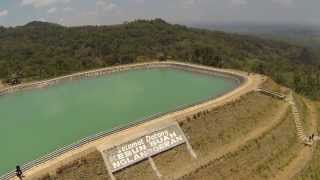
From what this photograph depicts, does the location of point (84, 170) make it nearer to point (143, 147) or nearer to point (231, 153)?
point (143, 147)

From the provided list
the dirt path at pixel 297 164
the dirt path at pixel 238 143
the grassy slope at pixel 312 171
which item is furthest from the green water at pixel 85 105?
the grassy slope at pixel 312 171

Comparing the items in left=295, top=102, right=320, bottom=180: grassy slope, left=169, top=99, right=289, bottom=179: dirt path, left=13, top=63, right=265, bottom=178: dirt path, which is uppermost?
left=13, top=63, right=265, bottom=178: dirt path

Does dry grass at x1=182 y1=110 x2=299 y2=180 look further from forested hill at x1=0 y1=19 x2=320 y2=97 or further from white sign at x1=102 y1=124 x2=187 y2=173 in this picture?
forested hill at x1=0 y1=19 x2=320 y2=97

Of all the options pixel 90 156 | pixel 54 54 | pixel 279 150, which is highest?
pixel 54 54

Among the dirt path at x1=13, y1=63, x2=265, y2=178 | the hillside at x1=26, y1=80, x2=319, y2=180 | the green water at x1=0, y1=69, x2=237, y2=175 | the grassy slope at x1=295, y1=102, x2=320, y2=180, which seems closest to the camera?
the dirt path at x1=13, y1=63, x2=265, y2=178

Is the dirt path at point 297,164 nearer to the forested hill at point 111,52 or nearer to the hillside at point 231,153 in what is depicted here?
the hillside at point 231,153

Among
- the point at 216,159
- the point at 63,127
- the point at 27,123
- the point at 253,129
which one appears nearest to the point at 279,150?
the point at 253,129

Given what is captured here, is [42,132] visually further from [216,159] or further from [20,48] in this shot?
[20,48]

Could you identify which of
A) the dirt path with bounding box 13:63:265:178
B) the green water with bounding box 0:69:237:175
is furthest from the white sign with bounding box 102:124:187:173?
the green water with bounding box 0:69:237:175
